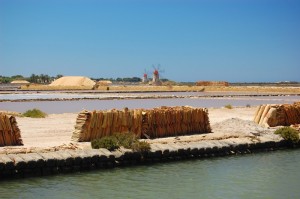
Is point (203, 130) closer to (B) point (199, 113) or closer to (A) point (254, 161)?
(B) point (199, 113)

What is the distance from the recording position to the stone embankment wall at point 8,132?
1059cm

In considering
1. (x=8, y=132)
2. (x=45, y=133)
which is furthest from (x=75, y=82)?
(x=8, y=132)

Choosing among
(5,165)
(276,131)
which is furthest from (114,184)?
(276,131)

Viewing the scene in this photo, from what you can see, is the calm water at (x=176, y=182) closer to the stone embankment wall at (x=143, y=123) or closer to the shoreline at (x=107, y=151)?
the shoreline at (x=107, y=151)

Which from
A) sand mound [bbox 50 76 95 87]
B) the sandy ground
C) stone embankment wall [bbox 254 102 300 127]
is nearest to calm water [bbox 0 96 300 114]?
the sandy ground

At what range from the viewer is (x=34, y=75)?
123 m

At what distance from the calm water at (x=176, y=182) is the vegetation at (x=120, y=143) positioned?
44 cm

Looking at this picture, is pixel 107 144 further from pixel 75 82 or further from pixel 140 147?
pixel 75 82

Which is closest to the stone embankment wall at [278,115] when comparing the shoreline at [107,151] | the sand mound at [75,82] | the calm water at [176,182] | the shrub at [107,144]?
the shoreline at [107,151]

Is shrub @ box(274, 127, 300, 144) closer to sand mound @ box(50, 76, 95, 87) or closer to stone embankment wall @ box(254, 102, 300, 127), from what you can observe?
stone embankment wall @ box(254, 102, 300, 127)

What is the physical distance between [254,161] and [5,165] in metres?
5.18

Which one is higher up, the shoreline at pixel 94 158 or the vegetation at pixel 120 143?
the vegetation at pixel 120 143

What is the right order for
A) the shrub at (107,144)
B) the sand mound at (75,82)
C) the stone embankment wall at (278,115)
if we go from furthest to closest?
the sand mound at (75,82) → the stone embankment wall at (278,115) → the shrub at (107,144)

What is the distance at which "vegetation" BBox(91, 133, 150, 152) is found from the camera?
407 inches
